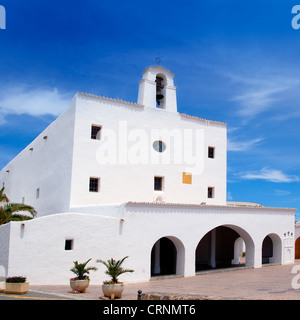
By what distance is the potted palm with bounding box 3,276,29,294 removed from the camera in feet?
45.0

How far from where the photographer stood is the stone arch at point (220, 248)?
936 inches

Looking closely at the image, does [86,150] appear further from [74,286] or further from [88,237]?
[74,286]

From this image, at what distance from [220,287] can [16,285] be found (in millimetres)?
8542

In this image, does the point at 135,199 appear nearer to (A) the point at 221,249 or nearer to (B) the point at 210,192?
(B) the point at 210,192

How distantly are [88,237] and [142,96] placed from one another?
11094 mm

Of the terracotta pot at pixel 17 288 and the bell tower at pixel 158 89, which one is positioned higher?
the bell tower at pixel 158 89

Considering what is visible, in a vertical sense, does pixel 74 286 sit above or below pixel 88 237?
below

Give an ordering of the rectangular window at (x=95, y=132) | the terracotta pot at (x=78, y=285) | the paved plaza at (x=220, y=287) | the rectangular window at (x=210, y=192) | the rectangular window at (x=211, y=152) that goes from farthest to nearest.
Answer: the rectangular window at (x=211, y=152) < the rectangular window at (x=210, y=192) < the rectangular window at (x=95, y=132) < the terracotta pot at (x=78, y=285) < the paved plaza at (x=220, y=287)

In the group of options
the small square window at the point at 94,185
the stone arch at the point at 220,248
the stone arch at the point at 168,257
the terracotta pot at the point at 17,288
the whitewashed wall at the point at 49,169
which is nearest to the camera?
the terracotta pot at the point at 17,288

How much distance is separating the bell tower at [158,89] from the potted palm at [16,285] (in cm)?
1433
